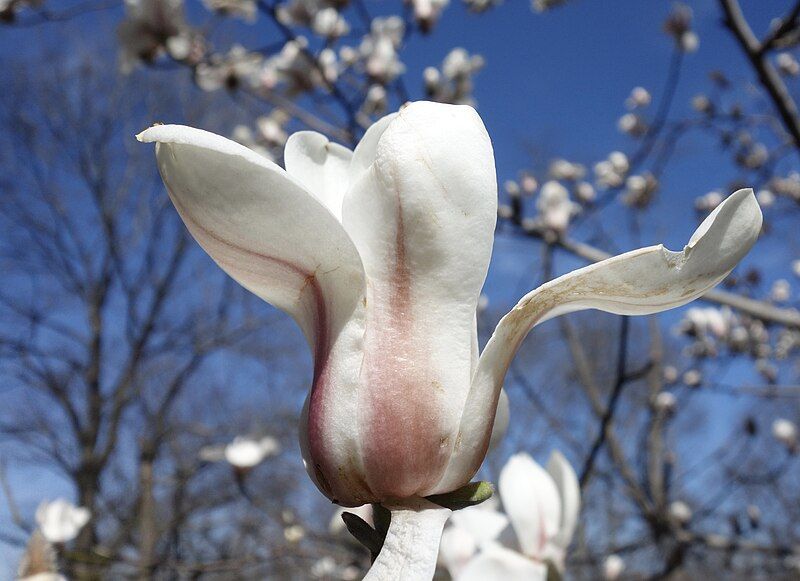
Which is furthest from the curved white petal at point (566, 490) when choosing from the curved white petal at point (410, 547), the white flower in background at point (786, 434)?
the white flower in background at point (786, 434)

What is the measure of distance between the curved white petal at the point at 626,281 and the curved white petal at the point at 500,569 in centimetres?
38

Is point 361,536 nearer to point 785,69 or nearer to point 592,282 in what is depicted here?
point 592,282

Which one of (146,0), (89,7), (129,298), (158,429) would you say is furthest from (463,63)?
(129,298)

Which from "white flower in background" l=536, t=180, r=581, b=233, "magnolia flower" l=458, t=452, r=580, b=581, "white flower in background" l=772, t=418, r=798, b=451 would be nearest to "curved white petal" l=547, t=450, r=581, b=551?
"magnolia flower" l=458, t=452, r=580, b=581

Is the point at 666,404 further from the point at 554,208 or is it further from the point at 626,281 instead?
the point at 626,281

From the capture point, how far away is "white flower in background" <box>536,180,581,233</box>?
2041 millimetres

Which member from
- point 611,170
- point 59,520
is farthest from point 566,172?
point 59,520

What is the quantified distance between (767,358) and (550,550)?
3361 mm

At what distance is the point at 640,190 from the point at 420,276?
112 inches

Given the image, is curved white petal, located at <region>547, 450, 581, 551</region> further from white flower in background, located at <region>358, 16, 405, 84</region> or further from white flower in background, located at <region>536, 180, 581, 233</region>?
white flower in background, located at <region>358, 16, 405, 84</region>

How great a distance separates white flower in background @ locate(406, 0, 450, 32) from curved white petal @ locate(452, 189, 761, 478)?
2.41 meters

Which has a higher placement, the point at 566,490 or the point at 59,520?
the point at 566,490

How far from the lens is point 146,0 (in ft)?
6.98

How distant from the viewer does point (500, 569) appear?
0.67 meters
